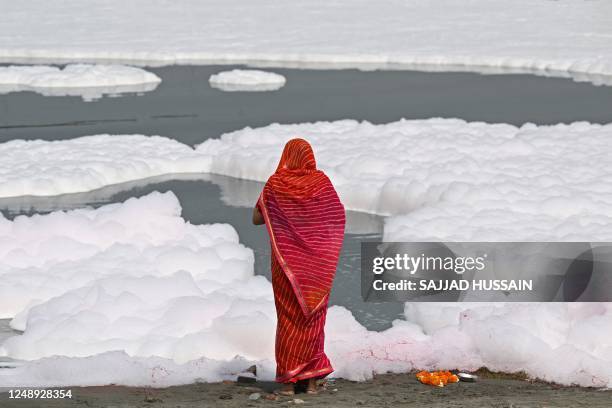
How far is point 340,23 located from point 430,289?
27776 mm

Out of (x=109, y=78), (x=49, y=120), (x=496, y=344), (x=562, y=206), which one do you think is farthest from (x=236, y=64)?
(x=496, y=344)

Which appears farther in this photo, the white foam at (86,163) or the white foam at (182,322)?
the white foam at (86,163)

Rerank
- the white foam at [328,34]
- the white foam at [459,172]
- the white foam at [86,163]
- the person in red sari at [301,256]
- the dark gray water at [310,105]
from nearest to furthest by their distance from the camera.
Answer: the person in red sari at [301,256], the white foam at [459,172], the white foam at [86,163], the dark gray water at [310,105], the white foam at [328,34]

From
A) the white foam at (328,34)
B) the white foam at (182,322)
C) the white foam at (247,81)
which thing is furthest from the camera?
the white foam at (328,34)

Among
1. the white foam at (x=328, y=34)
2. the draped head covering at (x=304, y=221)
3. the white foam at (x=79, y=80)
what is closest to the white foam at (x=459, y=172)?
the draped head covering at (x=304, y=221)

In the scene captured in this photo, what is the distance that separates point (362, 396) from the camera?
212 inches

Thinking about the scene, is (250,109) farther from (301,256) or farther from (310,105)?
(301,256)

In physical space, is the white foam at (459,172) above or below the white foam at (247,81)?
above

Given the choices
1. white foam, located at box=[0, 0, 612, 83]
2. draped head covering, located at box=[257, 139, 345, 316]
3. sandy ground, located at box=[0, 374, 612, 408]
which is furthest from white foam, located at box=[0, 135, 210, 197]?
white foam, located at box=[0, 0, 612, 83]

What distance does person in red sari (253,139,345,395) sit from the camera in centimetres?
542

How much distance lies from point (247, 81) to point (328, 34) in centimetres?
950

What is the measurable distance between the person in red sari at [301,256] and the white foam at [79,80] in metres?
18.3

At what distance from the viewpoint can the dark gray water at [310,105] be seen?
18.2 m

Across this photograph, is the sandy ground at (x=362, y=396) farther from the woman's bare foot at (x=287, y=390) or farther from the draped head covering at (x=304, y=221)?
the draped head covering at (x=304, y=221)
